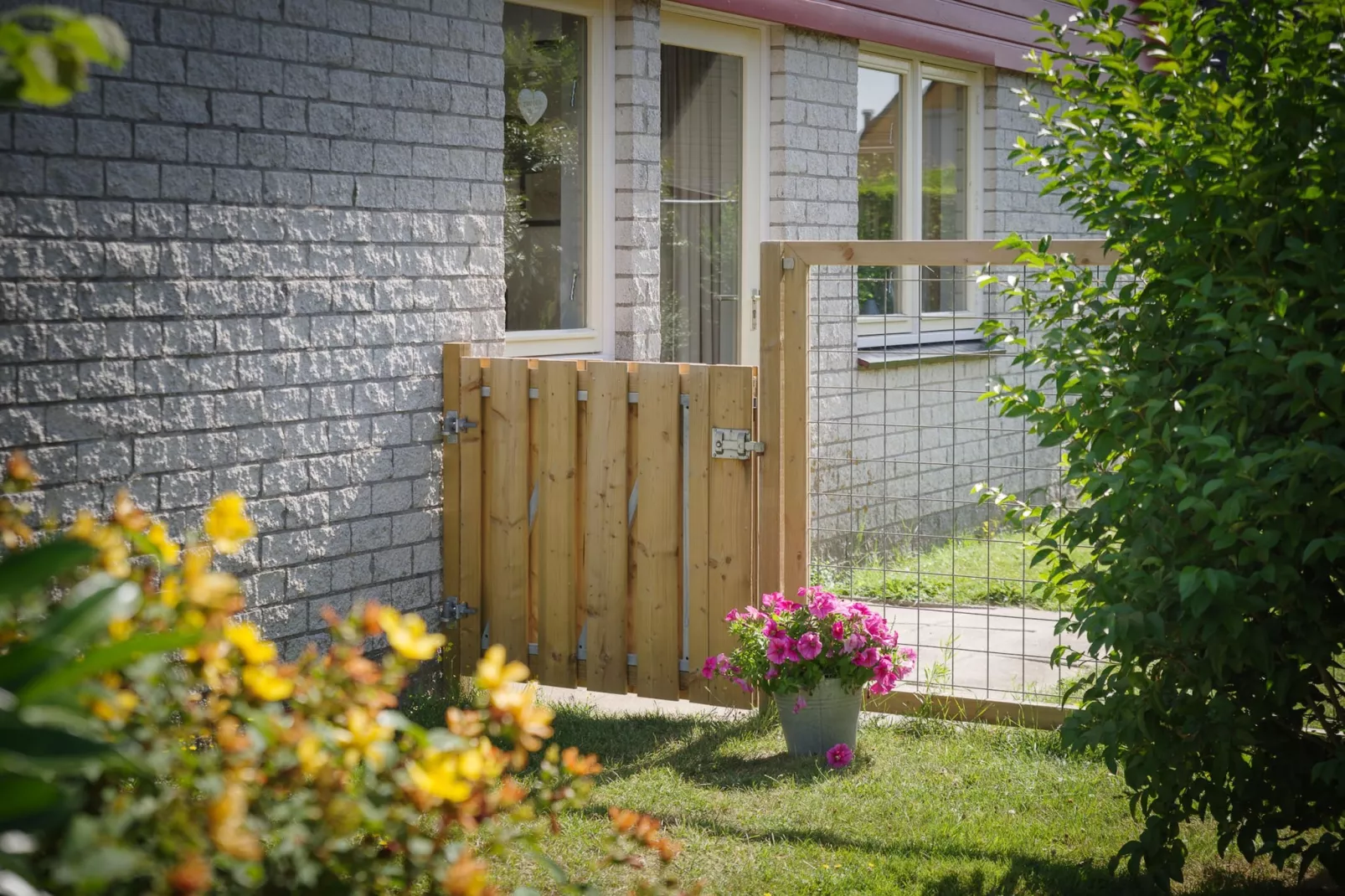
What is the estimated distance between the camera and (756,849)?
396 centimetres

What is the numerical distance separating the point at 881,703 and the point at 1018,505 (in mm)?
1697

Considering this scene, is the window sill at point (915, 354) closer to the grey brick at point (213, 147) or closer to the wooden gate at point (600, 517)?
the wooden gate at point (600, 517)

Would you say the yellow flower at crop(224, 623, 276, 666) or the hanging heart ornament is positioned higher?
the hanging heart ornament

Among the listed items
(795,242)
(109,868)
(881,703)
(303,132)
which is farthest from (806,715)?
(109,868)

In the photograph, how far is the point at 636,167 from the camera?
6.80 meters

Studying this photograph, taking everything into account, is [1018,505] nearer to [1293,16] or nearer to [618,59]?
[1293,16]

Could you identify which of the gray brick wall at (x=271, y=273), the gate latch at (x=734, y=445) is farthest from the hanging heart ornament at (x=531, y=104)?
the gate latch at (x=734, y=445)

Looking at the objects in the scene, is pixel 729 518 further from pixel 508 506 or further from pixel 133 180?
pixel 133 180

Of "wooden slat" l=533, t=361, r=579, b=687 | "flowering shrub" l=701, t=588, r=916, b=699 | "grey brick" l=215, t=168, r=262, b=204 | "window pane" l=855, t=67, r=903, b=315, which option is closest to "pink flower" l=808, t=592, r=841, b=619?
"flowering shrub" l=701, t=588, r=916, b=699

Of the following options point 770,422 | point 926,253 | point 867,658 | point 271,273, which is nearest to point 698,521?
point 770,422

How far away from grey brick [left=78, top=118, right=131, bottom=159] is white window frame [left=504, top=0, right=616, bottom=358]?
100 inches

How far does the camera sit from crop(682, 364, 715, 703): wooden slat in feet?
17.0

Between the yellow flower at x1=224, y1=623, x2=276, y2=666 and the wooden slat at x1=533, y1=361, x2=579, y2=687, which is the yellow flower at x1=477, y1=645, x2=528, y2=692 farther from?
the wooden slat at x1=533, y1=361, x2=579, y2=687

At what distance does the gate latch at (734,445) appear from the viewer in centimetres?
511
